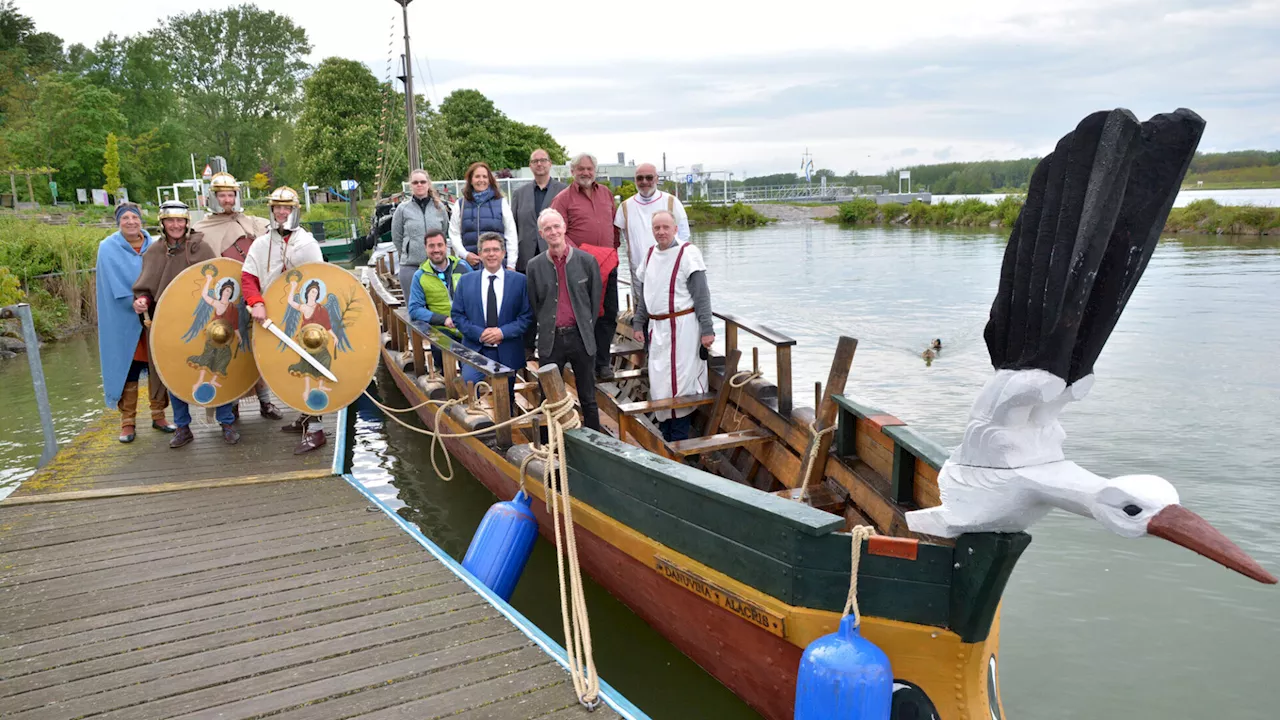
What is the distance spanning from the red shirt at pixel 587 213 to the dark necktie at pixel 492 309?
109cm

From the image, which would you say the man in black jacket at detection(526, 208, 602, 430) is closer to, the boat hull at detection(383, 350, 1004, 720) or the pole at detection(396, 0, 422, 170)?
the boat hull at detection(383, 350, 1004, 720)

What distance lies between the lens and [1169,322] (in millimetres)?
15570

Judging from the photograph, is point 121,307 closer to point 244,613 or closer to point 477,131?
point 244,613

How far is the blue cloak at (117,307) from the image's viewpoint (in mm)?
6176

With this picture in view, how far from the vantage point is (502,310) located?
5820 millimetres

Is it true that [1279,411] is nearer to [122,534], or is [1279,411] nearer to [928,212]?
[122,534]

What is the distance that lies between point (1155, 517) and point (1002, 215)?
44.8 metres

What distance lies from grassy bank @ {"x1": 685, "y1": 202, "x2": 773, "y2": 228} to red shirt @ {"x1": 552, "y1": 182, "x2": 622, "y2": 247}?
51.1 m

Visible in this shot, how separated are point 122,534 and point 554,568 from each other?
2656mm

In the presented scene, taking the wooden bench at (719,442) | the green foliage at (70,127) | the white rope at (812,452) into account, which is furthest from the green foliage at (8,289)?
the green foliage at (70,127)

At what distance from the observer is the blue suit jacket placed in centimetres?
579

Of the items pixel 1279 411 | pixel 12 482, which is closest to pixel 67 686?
pixel 12 482

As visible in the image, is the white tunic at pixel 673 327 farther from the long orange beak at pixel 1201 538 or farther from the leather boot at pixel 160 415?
the leather boot at pixel 160 415

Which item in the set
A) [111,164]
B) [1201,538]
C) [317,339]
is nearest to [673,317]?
[317,339]
